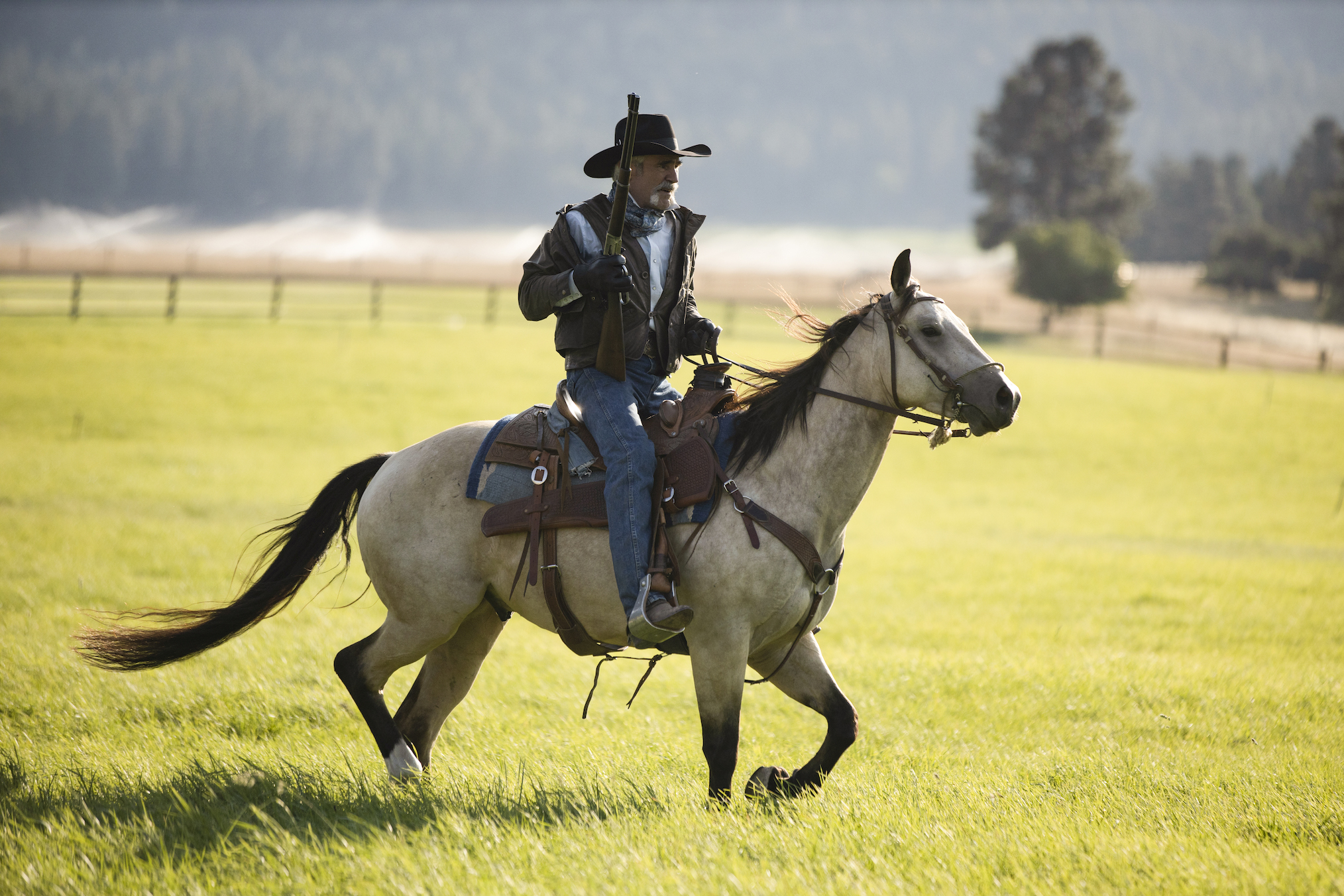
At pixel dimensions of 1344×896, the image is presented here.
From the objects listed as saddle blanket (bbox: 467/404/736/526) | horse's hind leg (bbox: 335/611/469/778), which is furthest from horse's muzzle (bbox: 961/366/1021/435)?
horse's hind leg (bbox: 335/611/469/778)

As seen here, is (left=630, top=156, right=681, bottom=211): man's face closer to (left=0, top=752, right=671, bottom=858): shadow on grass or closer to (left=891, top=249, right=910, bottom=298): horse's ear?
(left=891, top=249, right=910, bottom=298): horse's ear

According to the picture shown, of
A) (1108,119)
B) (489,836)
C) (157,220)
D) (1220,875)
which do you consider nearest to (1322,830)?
(1220,875)

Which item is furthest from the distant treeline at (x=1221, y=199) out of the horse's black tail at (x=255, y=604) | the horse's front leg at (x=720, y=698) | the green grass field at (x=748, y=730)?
the horse's front leg at (x=720, y=698)

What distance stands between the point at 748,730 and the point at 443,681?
8.08 feet

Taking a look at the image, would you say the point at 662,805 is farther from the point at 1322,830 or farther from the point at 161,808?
the point at 1322,830

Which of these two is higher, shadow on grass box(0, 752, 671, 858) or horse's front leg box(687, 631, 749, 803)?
horse's front leg box(687, 631, 749, 803)

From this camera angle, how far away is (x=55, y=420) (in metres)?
23.8

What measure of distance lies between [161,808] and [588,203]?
12.3ft

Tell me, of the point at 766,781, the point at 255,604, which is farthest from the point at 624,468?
the point at 255,604

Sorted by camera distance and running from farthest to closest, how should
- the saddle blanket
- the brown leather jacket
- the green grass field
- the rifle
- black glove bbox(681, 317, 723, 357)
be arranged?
black glove bbox(681, 317, 723, 357), the saddle blanket, the brown leather jacket, the rifle, the green grass field

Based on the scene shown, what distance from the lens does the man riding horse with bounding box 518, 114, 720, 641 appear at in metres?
5.13

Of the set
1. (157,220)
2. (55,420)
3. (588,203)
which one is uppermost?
(157,220)

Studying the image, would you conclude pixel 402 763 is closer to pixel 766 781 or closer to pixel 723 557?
pixel 766 781

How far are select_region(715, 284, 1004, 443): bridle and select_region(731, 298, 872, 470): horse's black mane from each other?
7 cm
